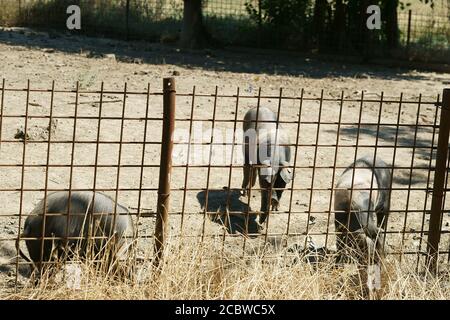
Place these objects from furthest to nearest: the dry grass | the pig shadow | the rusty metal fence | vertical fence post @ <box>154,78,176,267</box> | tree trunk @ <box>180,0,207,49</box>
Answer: tree trunk @ <box>180,0,207,49</box>, the pig shadow, the rusty metal fence, vertical fence post @ <box>154,78,176,267</box>, the dry grass

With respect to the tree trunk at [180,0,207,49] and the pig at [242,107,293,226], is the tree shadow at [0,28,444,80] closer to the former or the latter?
the tree trunk at [180,0,207,49]

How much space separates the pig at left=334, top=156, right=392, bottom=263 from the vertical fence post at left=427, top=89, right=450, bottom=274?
34cm

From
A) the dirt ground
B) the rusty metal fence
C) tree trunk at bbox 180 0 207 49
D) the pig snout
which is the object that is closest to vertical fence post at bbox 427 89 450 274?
the rusty metal fence

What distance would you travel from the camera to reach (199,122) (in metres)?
11.9

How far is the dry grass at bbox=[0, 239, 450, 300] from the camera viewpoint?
5309 millimetres

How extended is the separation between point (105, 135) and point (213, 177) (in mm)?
1774

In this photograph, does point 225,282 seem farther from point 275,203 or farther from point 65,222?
point 275,203

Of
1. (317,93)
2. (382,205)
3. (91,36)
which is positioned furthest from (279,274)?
(91,36)

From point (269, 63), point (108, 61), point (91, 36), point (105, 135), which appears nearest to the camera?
point (105, 135)

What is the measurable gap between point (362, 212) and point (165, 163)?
5.90 ft

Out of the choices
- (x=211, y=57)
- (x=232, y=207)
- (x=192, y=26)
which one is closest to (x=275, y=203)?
(x=232, y=207)
